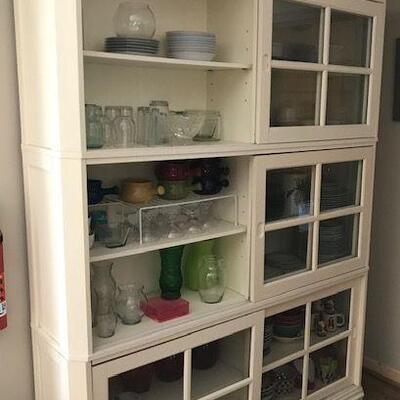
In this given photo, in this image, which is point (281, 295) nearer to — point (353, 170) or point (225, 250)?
point (225, 250)

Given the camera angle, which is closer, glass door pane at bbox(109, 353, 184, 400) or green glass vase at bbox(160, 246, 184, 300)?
glass door pane at bbox(109, 353, 184, 400)

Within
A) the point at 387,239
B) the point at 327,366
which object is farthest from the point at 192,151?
the point at 387,239

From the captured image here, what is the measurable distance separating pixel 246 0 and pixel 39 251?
3.62 ft

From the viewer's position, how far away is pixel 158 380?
1772 millimetres

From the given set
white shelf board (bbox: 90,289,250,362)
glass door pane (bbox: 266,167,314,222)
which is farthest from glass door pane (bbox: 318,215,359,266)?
white shelf board (bbox: 90,289,250,362)

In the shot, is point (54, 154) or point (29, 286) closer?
point (54, 154)

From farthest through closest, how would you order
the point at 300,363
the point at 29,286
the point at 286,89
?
the point at 300,363
the point at 286,89
the point at 29,286

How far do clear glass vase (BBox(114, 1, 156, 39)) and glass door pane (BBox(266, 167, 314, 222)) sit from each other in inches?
27.0

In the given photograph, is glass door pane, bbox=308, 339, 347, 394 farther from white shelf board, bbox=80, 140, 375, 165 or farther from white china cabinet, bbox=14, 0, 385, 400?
white shelf board, bbox=80, 140, 375, 165

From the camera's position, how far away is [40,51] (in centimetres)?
143

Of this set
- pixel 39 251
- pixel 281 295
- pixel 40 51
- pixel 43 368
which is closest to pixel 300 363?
pixel 281 295

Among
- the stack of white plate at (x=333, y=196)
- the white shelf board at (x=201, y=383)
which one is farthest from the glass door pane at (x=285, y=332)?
the stack of white plate at (x=333, y=196)

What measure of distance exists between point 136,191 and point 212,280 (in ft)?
1.47

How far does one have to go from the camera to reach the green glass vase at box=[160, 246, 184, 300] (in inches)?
72.0
